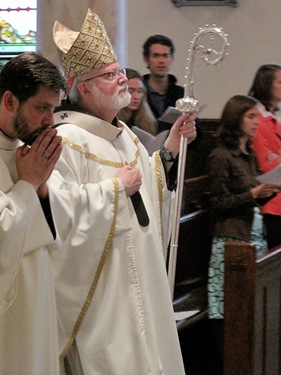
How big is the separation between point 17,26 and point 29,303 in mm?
5731

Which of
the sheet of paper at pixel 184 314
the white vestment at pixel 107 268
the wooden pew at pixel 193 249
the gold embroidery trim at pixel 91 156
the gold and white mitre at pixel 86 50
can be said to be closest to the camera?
the white vestment at pixel 107 268

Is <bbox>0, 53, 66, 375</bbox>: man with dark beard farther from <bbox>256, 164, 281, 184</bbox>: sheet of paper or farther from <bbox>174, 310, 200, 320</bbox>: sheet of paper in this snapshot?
<bbox>174, 310, 200, 320</bbox>: sheet of paper

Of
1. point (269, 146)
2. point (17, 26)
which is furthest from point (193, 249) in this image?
point (17, 26)

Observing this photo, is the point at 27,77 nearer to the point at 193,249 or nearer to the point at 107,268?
the point at 107,268

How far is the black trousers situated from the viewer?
5.19 m

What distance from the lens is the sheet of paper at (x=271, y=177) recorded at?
4.68 meters

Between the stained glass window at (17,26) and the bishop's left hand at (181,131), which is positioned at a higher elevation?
the stained glass window at (17,26)

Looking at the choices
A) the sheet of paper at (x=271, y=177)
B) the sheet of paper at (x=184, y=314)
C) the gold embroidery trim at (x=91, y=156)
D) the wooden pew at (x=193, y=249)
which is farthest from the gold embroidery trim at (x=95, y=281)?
the wooden pew at (x=193, y=249)

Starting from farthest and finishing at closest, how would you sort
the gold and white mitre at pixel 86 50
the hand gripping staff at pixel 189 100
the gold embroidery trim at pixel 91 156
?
1. the hand gripping staff at pixel 189 100
2. the gold and white mitre at pixel 86 50
3. the gold embroidery trim at pixel 91 156

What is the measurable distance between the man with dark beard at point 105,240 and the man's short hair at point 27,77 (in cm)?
50

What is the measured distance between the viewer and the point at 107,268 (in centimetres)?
314

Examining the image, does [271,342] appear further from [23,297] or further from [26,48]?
[26,48]

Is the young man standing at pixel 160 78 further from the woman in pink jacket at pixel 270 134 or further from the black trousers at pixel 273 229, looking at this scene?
the black trousers at pixel 273 229

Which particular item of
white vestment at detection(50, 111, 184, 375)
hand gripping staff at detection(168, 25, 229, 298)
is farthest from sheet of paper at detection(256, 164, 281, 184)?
white vestment at detection(50, 111, 184, 375)
